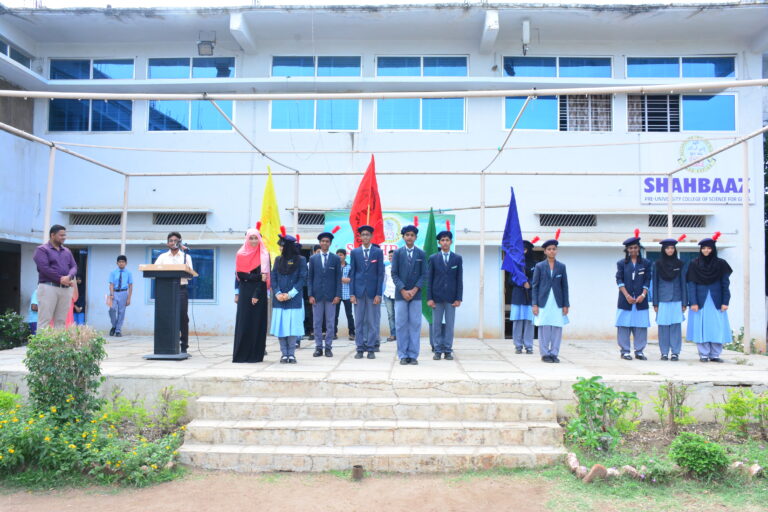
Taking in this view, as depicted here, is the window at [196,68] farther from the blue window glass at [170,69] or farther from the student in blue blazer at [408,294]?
the student in blue blazer at [408,294]

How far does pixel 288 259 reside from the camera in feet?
23.2

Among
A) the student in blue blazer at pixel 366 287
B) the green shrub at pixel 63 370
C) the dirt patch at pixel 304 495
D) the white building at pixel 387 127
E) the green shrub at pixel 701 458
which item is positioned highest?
the white building at pixel 387 127

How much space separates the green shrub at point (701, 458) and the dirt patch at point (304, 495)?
3.67 feet

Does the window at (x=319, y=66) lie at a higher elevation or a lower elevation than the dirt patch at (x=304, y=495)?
higher

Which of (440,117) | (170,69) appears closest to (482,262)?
(440,117)

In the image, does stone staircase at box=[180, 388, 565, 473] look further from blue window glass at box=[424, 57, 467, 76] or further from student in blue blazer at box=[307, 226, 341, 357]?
blue window glass at box=[424, 57, 467, 76]

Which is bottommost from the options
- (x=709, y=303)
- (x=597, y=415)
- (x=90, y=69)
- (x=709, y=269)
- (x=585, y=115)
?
(x=597, y=415)

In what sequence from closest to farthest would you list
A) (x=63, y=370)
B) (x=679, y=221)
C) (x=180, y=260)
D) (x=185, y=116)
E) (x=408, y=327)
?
(x=63, y=370) → (x=408, y=327) → (x=180, y=260) → (x=679, y=221) → (x=185, y=116)

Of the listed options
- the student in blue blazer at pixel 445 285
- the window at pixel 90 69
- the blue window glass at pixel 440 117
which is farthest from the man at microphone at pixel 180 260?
the window at pixel 90 69

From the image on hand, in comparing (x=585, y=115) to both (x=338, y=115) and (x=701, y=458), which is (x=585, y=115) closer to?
(x=338, y=115)

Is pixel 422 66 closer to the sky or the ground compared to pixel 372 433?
closer to the sky

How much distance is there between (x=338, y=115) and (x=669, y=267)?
7449 millimetres

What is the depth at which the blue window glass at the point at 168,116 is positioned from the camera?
494 inches

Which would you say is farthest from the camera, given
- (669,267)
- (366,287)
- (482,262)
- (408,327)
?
(482,262)
